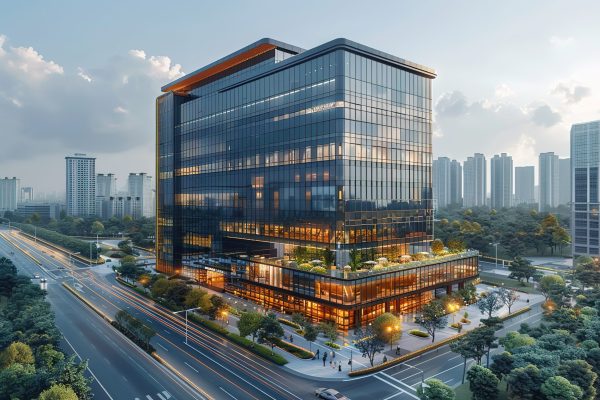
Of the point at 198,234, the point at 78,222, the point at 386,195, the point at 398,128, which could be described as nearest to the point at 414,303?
the point at 386,195

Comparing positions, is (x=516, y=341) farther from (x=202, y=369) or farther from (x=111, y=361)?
(x=111, y=361)

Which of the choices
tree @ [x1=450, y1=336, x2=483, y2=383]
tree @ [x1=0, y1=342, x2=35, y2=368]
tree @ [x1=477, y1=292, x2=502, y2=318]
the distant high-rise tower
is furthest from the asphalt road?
the distant high-rise tower

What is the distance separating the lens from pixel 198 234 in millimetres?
93188

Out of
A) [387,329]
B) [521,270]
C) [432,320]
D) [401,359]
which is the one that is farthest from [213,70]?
[521,270]

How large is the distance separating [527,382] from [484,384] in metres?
3.36

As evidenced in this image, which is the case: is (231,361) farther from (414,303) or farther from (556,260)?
(556,260)

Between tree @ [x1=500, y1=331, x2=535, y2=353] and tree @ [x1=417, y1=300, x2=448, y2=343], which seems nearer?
tree @ [x1=500, y1=331, x2=535, y2=353]

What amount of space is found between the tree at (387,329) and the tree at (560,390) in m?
18.8

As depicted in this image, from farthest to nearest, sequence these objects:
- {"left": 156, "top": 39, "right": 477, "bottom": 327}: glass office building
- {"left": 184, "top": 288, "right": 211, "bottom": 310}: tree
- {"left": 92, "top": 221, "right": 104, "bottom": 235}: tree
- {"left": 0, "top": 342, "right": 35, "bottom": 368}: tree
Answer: {"left": 92, "top": 221, "right": 104, "bottom": 235}: tree < {"left": 156, "top": 39, "right": 477, "bottom": 327}: glass office building < {"left": 184, "top": 288, "right": 211, "bottom": 310}: tree < {"left": 0, "top": 342, "right": 35, "bottom": 368}: tree

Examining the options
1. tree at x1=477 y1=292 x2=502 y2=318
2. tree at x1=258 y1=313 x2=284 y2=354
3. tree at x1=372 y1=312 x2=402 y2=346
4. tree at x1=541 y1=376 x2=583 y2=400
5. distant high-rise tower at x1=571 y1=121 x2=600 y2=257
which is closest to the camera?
tree at x1=541 y1=376 x2=583 y2=400

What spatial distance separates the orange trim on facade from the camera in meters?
79.6

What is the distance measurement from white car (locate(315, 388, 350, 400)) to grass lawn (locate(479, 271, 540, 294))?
63.2 meters

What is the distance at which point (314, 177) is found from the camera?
67250 mm

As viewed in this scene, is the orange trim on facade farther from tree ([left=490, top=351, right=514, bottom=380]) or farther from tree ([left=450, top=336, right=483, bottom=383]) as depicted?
tree ([left=490, top=351, right=514, bottom=380])
